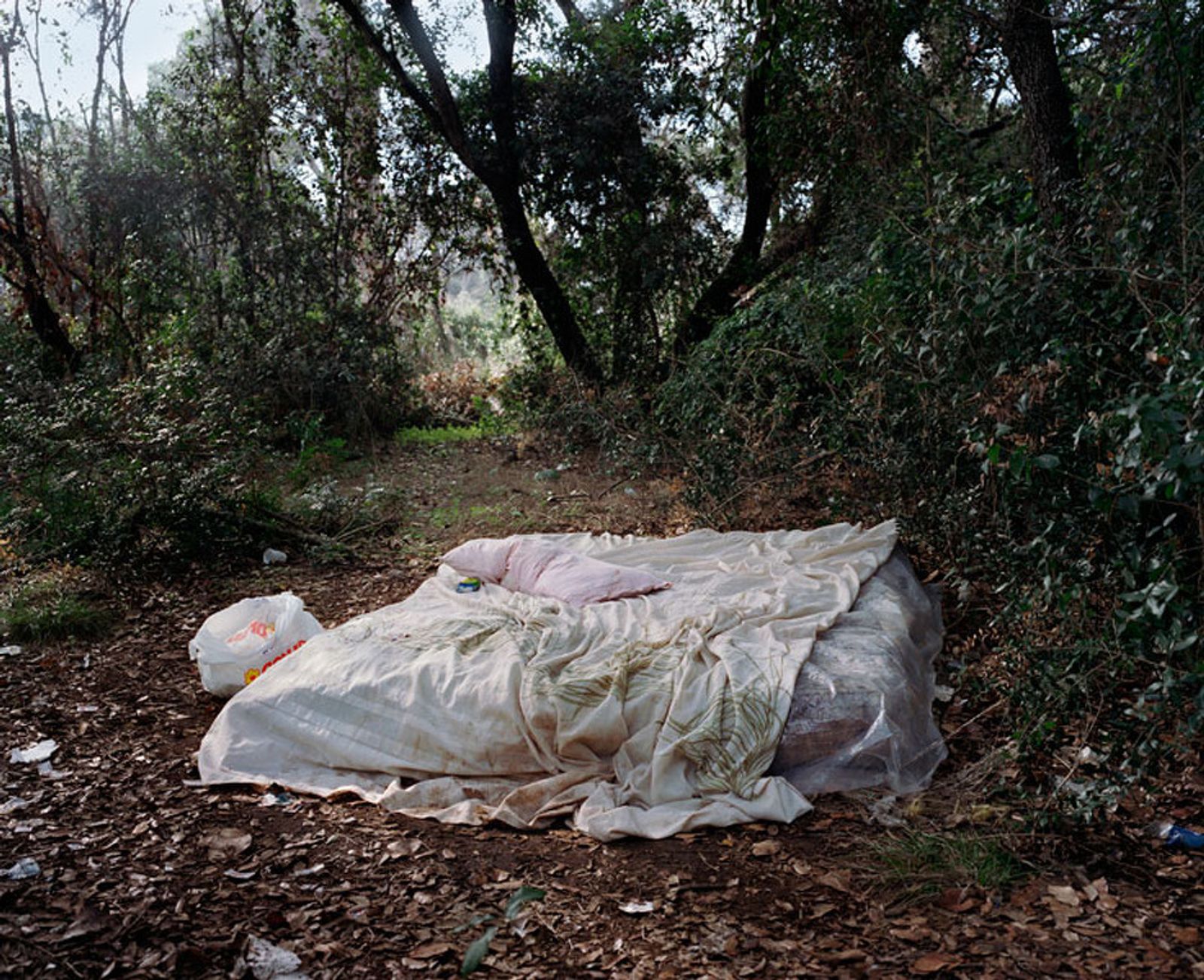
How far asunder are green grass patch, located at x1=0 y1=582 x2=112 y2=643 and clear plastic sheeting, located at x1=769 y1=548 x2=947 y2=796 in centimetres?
340

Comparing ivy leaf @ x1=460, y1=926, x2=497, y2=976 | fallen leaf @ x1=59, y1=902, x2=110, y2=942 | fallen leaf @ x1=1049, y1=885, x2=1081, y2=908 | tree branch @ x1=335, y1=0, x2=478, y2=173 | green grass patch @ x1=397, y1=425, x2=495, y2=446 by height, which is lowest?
fallen leaf @ x1=1049, y1=885, x2=1081, y2=908

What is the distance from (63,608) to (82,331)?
207 inches

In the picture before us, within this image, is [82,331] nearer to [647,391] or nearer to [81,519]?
[81,519]

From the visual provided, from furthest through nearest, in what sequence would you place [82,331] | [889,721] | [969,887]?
1. [82,331]
2. [889,721]
3. [969,887]

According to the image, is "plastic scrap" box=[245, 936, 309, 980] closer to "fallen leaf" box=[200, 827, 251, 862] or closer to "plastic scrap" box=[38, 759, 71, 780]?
"fallen leaf" box=[200, 827, 251, 862]

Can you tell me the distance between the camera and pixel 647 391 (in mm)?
8320

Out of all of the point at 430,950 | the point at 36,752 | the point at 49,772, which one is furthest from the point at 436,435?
the point at 430,950

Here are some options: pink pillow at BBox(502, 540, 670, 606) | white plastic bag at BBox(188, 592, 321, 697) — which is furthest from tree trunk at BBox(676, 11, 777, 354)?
white plastic bag at BBox(188, 592, 321, 697)

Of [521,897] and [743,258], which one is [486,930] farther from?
[743,258]

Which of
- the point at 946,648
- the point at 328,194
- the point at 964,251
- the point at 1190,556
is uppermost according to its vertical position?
the point at 328,194

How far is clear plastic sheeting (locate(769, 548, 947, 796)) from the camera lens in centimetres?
296

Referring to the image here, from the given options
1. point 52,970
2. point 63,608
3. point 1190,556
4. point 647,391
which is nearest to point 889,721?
point 1190,556

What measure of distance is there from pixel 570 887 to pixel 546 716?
2.05ft

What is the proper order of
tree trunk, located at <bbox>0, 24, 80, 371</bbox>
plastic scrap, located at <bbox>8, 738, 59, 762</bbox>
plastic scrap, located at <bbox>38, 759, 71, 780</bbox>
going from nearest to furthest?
plastic scrap, located at <bbox>38, 759, 71, 780</bbox>
plastic scrap, located at <bbox>8, 738, 59, 762</bbox>
tree trunk, located at <bbox>0, 24, 80, 371</bbox>
